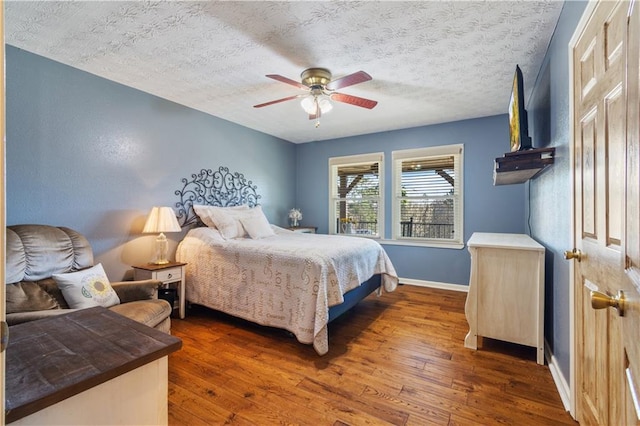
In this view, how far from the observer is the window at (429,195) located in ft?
13.9

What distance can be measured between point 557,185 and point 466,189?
87.4 inches

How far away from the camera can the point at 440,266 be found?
169 inches

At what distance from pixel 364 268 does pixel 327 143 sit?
2.95 m

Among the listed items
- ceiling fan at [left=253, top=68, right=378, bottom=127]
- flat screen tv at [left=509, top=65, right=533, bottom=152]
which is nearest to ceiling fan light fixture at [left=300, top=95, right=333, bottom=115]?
ceiling fan at [left=253, top=68, right=378, bottom=127]

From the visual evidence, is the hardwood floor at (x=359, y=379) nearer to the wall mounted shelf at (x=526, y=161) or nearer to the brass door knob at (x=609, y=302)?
the brass door knob at (x=609, y=302)

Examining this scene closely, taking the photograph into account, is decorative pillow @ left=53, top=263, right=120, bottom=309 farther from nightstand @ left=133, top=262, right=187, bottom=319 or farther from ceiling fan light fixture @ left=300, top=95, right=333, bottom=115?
ceiling fan light fixture @ left=300, top=95, right=333, bottom=115

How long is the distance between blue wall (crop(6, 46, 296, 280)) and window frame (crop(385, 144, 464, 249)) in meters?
2.80

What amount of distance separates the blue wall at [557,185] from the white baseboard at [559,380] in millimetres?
53

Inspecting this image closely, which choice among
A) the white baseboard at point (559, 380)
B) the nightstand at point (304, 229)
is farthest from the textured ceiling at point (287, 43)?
the white baseboard at point (559, 380)

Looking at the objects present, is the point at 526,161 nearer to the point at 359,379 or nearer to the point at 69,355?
the point at 359,379

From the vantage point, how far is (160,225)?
3.03 metres

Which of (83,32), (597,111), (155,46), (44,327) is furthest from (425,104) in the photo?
(44,327)

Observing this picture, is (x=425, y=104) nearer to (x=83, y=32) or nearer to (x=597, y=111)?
(x=597, y=111)

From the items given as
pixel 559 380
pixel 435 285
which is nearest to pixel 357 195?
pixel 435 285
